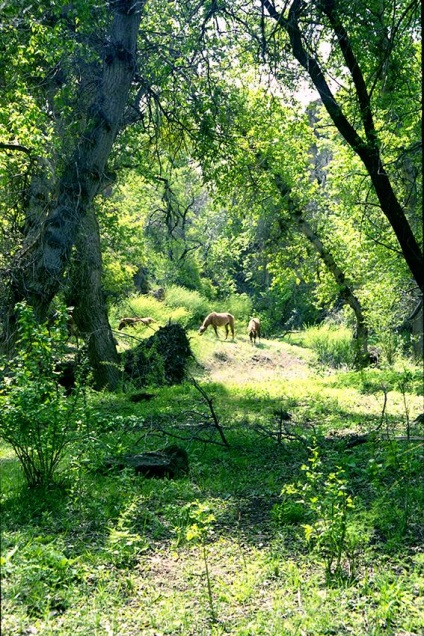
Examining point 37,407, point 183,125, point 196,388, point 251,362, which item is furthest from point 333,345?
point 37,407

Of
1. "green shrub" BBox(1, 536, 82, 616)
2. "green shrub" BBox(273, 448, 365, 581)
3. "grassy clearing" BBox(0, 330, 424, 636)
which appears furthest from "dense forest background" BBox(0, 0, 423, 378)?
"green shrub" BBox(1, 536, 82, 616)

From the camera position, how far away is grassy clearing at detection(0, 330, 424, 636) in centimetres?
368

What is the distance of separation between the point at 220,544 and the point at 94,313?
9.11 metres

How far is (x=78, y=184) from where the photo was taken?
9094 mm

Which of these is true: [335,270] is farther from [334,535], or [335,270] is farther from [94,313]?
[334,535]

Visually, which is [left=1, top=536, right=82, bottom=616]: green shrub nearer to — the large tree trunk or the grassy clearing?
the grassy clearing

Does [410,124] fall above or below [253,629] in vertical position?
above

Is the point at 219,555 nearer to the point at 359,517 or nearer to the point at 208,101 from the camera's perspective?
the point at 359,517

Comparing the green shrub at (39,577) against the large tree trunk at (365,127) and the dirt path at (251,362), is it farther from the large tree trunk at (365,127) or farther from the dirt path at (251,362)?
the dirt path at (251,362)

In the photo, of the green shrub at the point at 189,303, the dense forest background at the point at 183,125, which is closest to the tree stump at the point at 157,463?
the dense forest background at the point at 183,125

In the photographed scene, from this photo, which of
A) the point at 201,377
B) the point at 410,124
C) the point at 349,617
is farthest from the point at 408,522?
the point at 201,377

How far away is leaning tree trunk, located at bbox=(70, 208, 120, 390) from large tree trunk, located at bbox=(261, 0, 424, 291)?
6.47 metres

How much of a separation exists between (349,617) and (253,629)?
0.58 meters

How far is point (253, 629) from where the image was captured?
355cm
